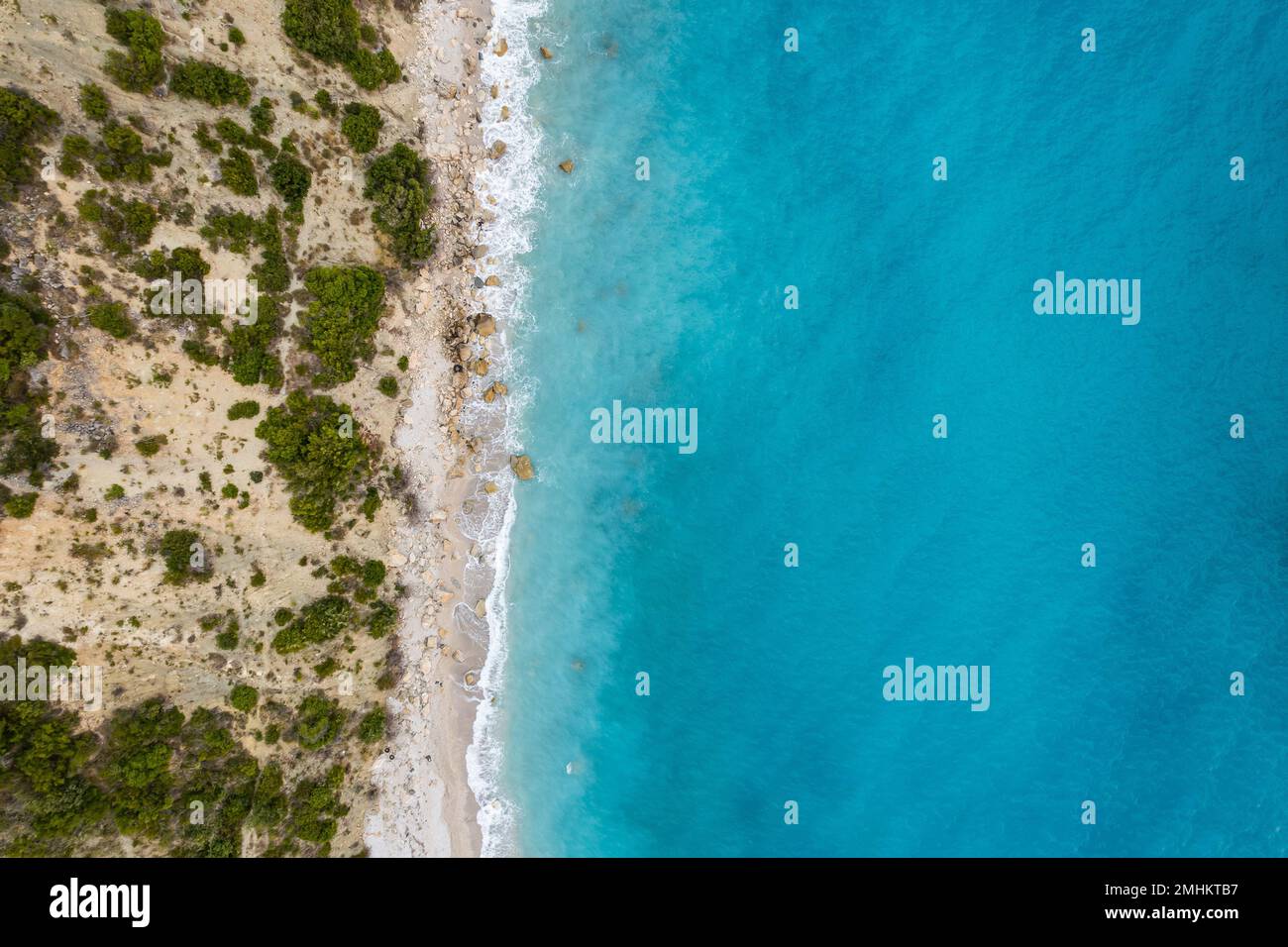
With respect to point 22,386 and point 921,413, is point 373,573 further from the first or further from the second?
point 921,413

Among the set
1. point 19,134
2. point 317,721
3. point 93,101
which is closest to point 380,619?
point 317,721

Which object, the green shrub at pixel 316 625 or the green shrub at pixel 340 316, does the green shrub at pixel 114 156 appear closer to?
the green shrub at pixel 340 316

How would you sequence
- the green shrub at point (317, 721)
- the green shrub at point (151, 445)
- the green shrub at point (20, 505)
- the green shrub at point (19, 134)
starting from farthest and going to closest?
1. the green shrub at point (317, 721)
2. the green shrub at point (151, 445)
3. the green shrub at point (20, 505)
4. the green shrub at point (19, 134)

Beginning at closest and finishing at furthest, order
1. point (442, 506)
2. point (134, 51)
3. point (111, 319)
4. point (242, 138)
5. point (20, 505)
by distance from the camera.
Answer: point (20, 505)
point (111, 319)
point (134, 51)
point (242, 138)
point (442, 506)

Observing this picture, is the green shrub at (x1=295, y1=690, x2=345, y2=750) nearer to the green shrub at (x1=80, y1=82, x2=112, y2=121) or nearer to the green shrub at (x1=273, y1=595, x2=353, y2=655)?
the green shrub at (x1=273, y1=595, x2=353, y2=655)

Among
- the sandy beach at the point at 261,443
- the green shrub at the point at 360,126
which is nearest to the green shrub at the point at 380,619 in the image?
the sandy beach at the point at 261,443

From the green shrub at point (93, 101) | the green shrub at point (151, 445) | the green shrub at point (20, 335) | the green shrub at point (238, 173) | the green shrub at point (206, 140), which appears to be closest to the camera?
the green shrub at point (20, 335)
